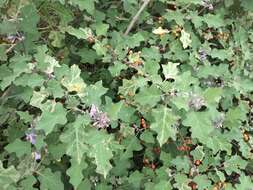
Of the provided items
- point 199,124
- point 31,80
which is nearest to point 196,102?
point 199,124

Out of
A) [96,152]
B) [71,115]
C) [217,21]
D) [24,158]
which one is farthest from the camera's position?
[217,21]

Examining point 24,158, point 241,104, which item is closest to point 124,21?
point 241,104

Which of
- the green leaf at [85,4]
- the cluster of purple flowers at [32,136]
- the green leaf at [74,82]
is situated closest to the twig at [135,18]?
the green leaf at [85,4]

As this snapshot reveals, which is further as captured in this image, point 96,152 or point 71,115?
point 71,115

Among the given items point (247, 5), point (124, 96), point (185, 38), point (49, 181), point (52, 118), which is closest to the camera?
point (52, 118)

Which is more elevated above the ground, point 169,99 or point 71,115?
point 169,99

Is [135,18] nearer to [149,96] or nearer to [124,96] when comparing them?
[124,96]

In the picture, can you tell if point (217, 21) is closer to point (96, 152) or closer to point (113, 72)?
point (113, 72)
